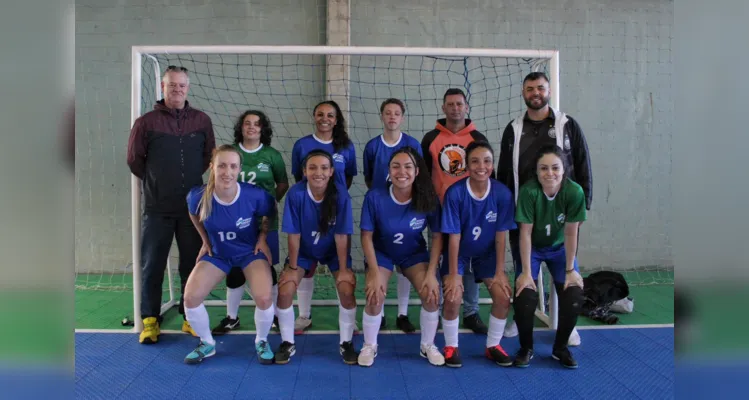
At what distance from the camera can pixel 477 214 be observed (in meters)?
2.90

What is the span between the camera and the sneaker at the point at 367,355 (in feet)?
9.25

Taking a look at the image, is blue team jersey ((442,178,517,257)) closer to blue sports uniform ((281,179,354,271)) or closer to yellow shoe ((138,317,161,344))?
blue sports uniform ((281,179,354,271))

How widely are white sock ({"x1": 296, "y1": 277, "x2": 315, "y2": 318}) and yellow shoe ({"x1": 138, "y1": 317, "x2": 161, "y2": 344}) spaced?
3.00 ft

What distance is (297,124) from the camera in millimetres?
4812

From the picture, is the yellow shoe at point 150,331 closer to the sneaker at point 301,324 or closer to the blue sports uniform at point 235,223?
the blue sports uniform at point 235,223

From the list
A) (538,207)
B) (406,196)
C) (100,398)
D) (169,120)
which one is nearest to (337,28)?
(169,120)

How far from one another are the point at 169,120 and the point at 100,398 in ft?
5.48

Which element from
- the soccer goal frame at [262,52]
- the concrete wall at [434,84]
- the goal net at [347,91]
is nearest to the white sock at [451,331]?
the soccer goal frame at [262,52]

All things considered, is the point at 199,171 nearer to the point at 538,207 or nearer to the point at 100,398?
the point at 100,398

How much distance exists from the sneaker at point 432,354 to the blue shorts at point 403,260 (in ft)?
1.58

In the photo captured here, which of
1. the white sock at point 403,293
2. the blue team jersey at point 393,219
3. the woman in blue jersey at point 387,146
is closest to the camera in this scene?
the blue team jersey at point 393,219

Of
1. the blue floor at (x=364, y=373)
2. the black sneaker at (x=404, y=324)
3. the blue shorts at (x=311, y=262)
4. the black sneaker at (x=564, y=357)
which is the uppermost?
the blue shorts at (x=311, y=262)

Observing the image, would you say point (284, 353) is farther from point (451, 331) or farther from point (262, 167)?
point (262, 167)

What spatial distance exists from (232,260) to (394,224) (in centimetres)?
100
